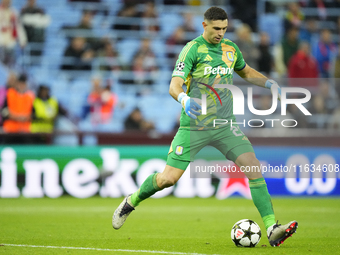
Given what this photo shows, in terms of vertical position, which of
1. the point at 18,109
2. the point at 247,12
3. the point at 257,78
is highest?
the point at 247,12

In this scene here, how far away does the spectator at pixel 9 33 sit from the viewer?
14.4 meters

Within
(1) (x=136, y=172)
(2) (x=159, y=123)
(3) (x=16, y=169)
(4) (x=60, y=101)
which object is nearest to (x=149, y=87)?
(2) (x=159, y=123)

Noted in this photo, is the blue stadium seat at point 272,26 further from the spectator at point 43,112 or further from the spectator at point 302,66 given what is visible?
the spectator at point 43,112

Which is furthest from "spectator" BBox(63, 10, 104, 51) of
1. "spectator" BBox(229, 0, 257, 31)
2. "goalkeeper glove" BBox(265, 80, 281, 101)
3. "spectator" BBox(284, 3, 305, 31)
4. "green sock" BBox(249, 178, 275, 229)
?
"green sock" BBox(249, 178, 275, 229)

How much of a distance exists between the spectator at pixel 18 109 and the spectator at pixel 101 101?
1534 millimetres

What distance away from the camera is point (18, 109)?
1231cm

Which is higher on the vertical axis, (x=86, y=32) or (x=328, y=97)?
(x=86, y=32)

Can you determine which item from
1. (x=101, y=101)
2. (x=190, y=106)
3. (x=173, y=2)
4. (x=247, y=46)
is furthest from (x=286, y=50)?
(x=190, y=106)

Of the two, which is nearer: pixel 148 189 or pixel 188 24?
pixel 148 189

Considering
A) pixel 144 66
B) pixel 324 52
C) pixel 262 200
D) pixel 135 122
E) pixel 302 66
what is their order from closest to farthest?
1. pixel 262 200
2. pixel 135 122
3. pixel 302 66
4. pixel 144 66
5. pixel 324 52

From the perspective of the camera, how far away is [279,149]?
12.0m

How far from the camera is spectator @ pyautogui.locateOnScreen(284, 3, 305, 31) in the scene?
15.9m

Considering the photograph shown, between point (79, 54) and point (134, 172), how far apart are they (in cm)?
430

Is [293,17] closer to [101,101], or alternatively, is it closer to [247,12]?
[247,12]
